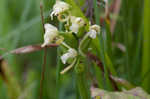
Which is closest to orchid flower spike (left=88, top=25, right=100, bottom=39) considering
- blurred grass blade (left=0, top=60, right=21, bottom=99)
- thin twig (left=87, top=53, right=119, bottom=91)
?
thin twig (left=87, top=53, right=119, bottom=91)

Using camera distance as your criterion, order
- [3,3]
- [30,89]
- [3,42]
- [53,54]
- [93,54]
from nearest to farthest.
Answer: [93,54] < [30,89] < [3,42] < [3,3] < [53,54]

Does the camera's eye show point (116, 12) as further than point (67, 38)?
Yes

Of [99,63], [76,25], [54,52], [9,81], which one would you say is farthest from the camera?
[54,52]

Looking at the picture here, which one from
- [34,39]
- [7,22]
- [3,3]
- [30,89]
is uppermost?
[3,3]

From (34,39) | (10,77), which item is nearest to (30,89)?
(10,77)

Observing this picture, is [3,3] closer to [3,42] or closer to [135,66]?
[3,42]

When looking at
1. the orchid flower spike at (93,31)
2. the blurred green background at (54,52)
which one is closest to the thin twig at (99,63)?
the blurred green background at (54,52)

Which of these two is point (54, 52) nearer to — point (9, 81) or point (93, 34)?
point (9, 81)

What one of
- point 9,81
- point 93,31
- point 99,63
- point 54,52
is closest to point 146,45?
point 99,63

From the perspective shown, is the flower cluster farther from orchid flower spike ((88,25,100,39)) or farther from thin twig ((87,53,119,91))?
thin twig ((87,53,119,91))
